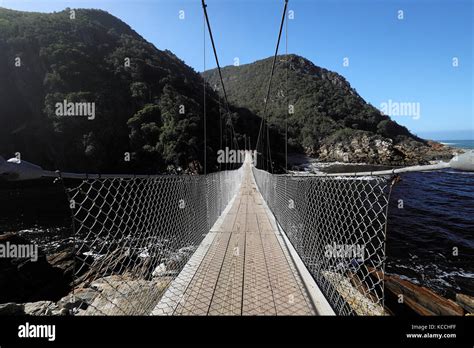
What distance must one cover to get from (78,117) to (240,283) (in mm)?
32411

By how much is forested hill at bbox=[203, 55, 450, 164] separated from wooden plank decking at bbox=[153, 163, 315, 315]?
137ft

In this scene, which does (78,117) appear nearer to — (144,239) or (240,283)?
(144,239)

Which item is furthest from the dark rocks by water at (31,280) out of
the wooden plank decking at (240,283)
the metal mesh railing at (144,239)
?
the wooden plank decking at (240,283)

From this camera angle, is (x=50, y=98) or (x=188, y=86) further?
(x=188, y=86)

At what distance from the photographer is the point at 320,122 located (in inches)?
2368

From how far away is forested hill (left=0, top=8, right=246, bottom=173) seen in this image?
28031mm

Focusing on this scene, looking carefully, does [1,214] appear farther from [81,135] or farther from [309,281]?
[309,281]

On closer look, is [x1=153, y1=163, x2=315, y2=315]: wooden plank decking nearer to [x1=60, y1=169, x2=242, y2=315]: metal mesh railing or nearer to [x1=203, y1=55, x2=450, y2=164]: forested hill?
[x1=60, y1=169, x2=242, y2=315]: metal mesh railing

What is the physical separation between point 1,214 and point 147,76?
27655mm
